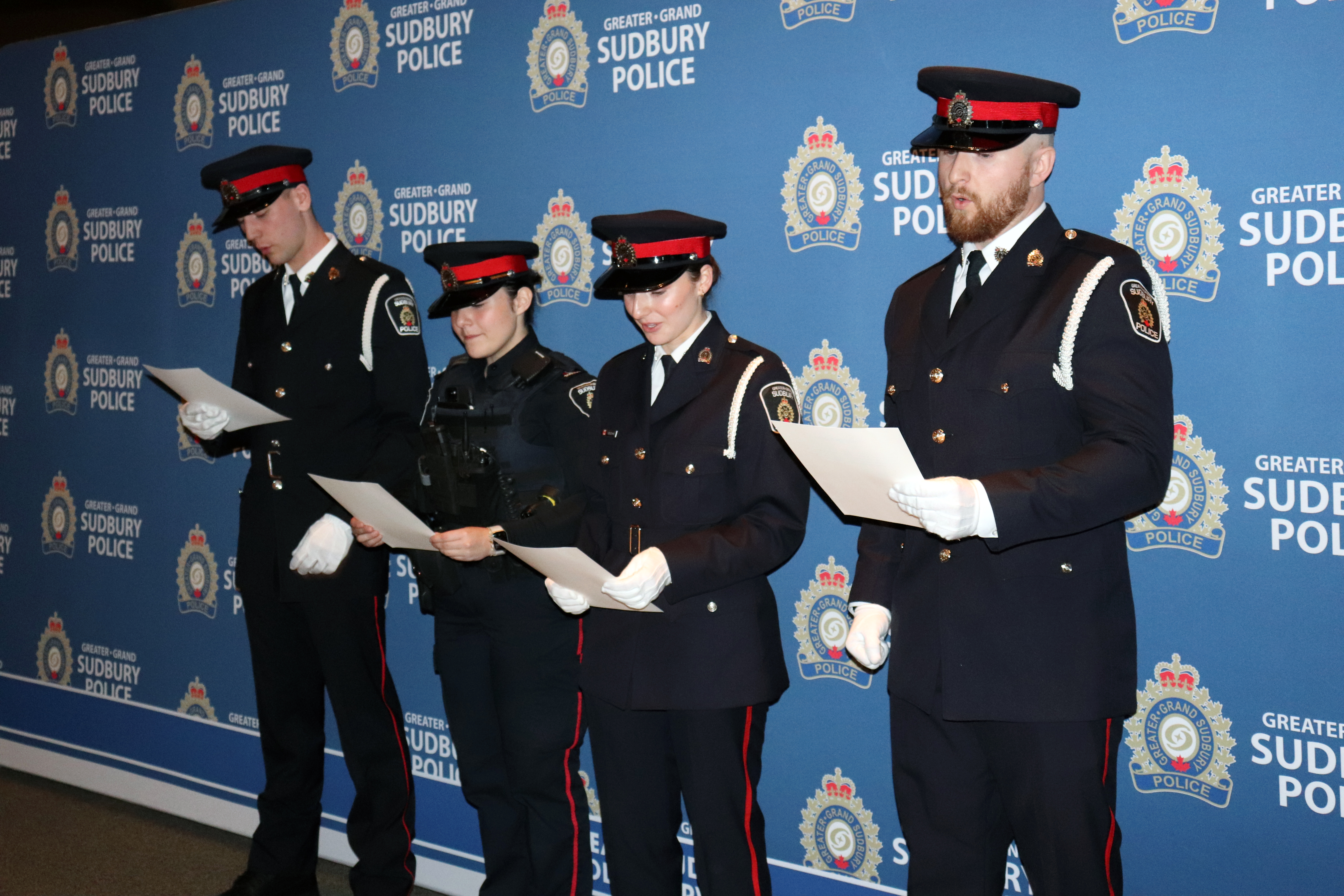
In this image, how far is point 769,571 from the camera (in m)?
2.19

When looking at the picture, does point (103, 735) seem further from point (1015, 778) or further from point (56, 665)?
point (1015, 778)

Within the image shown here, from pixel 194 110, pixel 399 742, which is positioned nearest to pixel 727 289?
pixel 399 742

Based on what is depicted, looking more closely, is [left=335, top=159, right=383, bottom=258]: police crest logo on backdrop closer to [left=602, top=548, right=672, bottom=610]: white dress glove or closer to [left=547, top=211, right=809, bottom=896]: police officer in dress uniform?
[left=547, top=211, right=809, bottom=896]: police officer in dress uniform

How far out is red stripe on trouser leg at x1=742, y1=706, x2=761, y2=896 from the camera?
2.19 m

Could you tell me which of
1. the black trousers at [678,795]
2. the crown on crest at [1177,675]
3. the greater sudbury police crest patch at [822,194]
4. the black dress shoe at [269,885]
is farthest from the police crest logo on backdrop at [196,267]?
the crown on crest at [1177,675]

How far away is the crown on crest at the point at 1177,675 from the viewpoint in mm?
2254

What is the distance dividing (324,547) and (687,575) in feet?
3.64

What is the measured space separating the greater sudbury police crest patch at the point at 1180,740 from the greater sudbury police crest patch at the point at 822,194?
114 centimetres

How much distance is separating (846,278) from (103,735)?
10.4 ft

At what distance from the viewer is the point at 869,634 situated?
1952mm

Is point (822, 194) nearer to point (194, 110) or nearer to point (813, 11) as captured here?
point (813, 11)

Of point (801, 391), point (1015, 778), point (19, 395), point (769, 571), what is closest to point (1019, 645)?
point (1015, 778)

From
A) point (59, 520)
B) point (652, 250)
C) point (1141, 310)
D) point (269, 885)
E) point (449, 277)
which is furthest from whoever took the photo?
point (59, 520)

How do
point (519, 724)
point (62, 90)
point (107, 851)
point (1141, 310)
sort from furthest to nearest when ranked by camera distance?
point (62, 90) → point (107, 851) → point (519, 724) → point (1141, 310)
